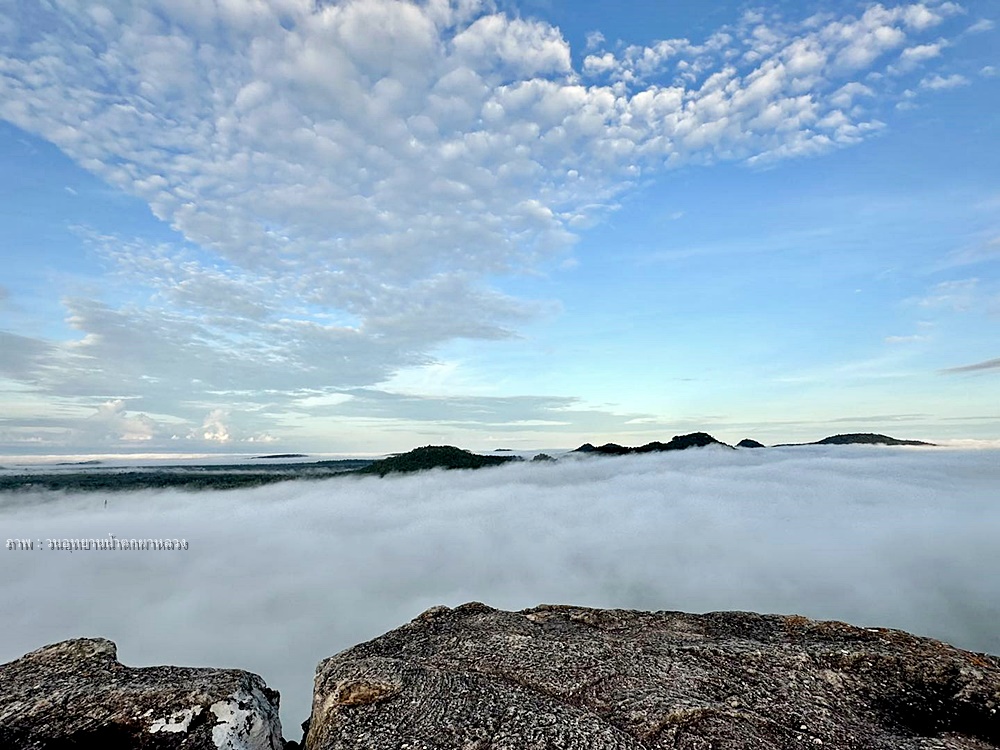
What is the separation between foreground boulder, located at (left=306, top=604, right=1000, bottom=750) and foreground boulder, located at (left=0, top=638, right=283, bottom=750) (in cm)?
315

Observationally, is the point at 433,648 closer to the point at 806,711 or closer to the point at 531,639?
the point at 531,639

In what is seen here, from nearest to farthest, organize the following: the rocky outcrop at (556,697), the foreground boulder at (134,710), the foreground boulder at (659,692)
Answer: the foreground boulder at (659,692) → the rocky outcrop at (556,697) → the foreground boulder at (134,710)

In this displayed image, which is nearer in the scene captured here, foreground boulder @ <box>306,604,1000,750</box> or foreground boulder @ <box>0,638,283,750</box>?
foreground boulder @ <box>306,604,1000,750</box>

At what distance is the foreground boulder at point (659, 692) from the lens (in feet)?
61.2

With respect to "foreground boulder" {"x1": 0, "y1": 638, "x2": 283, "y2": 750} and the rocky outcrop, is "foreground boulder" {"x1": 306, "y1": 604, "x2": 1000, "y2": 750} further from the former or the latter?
"foreground boulder" {"x1": 0, "y1": 638, "x2": 283, "y2": 750}

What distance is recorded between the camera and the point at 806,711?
2022cm

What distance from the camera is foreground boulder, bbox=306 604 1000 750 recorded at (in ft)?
61.2

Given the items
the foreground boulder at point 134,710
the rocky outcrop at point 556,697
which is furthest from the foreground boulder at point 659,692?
the foreground boulder at point 134,710

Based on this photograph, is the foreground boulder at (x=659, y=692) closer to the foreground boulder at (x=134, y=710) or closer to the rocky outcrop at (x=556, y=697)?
the rocky outcrop at (x=556, y=697)

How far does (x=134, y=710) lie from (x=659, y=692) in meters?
21.2

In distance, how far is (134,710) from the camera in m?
21.4

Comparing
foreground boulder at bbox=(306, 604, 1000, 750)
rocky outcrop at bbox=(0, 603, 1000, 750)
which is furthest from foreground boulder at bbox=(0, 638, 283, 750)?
foreground boulder at bbox=(306, 604, 1000, 750)

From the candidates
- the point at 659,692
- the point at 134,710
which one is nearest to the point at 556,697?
the point at 659,692

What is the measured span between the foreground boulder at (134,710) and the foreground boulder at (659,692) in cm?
315
